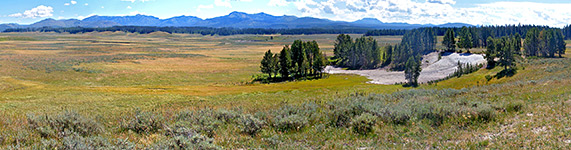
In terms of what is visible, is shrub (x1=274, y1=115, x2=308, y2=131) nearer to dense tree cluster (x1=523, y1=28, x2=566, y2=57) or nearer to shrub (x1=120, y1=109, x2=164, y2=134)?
shrub (x1=120, y1=109, x2=164, y2=134)

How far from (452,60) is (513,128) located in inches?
3866

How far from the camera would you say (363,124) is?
46.9 ft

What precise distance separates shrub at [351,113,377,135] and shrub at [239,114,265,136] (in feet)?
13.6

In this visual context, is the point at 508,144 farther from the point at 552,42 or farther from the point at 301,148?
the point at 552,42

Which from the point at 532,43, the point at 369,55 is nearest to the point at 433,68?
the point at 369,55

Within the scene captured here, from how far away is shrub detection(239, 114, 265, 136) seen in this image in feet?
47.4

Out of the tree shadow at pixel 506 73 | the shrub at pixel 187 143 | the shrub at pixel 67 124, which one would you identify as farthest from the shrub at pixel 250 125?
the tree shadow at pixel 506 73

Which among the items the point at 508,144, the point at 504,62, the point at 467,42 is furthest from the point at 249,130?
the point at 467,42

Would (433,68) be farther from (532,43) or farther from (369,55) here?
(532,43)

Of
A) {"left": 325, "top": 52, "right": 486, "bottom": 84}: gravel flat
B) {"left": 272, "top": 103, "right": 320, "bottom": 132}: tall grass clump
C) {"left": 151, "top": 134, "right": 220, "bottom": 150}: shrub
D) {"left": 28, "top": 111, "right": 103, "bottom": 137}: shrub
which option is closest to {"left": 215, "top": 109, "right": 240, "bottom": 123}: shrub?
{"left": 272, "top": 103, "right": 320, "bottom": 132}: tall grass clump

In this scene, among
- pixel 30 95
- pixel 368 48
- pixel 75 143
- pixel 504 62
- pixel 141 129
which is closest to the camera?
pixel 75 143

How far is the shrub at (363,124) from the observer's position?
14.2m

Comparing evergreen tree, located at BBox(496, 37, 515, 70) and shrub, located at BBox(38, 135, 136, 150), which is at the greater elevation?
evergreen tree, located at BBox(496, 37, 515, 70)

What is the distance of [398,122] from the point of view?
1548 cm
